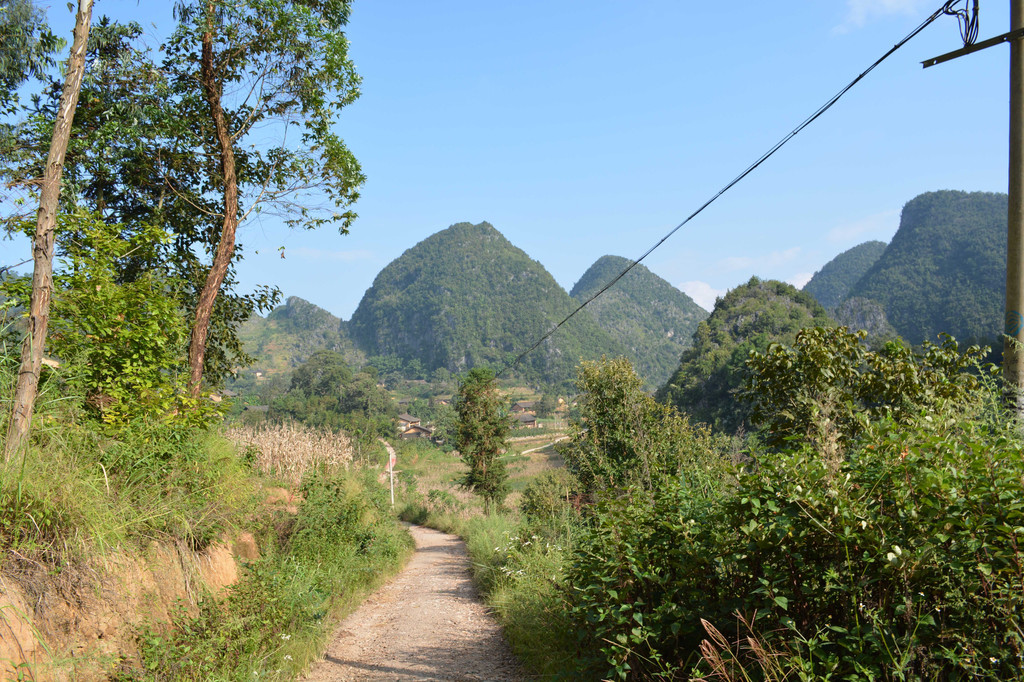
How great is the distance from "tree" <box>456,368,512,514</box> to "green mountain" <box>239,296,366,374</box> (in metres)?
128

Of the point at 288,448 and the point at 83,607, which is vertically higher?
the point at 83,607

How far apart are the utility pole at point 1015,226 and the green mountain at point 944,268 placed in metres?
78.6

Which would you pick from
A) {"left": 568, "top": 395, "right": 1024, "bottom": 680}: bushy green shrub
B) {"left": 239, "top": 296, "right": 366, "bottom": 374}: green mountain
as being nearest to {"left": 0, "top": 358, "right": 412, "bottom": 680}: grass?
{"left": 568, "top": 395, "right": 1024, "bottom": 680}: bushy green shrub

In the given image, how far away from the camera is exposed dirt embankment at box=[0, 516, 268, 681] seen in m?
4.09

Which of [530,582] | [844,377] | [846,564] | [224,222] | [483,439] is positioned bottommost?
[483,439]

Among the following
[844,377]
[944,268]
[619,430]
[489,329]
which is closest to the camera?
[844,377]

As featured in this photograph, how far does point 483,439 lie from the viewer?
2969 cm

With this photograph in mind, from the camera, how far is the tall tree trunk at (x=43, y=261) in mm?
5469

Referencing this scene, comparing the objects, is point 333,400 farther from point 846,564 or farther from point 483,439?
point 846,564

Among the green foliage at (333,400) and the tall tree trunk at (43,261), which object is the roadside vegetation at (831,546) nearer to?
the tall tree trunk at (43,261)

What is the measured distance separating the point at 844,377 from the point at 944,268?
432 feet

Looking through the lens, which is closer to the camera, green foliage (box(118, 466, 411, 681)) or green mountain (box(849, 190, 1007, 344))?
green foliage (box(118, 466, 411, 681))

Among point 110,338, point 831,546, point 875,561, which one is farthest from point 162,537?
point 875,561

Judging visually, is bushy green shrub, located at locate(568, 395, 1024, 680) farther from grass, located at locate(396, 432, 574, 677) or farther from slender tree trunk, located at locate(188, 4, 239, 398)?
slender tree trunk, located at locate(188, 4, 239, 398)
